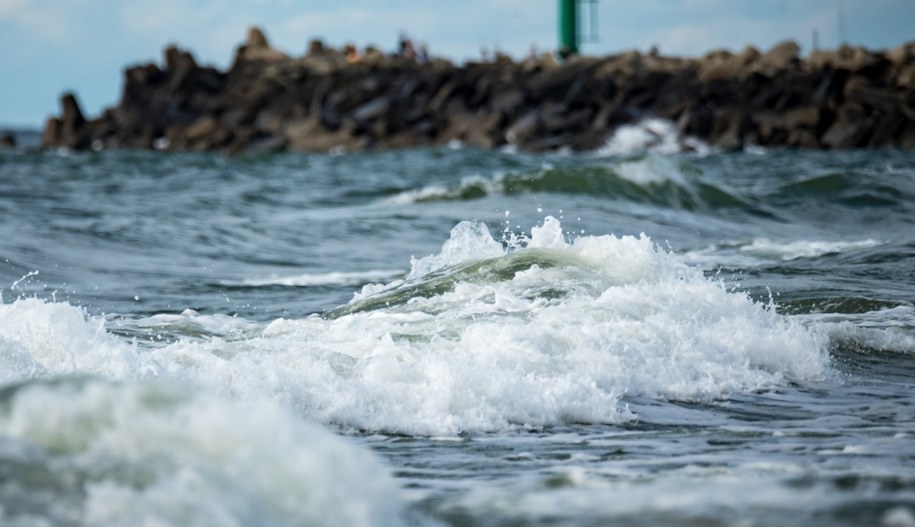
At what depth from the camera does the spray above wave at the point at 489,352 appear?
4727 millimetres

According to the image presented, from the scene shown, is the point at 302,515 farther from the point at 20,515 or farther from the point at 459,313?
the point at 459,313

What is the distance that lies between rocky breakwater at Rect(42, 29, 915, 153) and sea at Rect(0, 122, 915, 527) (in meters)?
Answer: 22.7

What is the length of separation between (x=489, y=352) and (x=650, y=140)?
30.2m

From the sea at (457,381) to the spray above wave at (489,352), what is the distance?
14mm

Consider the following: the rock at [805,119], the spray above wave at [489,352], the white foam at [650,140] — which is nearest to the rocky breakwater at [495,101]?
the rock at [805,119]

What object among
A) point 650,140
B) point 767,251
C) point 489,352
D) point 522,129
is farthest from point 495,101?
point 489,352

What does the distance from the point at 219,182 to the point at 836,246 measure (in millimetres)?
12517

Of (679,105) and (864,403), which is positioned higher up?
(679,105)

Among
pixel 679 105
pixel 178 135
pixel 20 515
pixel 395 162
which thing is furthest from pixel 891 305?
pixel 178 135

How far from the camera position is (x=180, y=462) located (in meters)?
3.05

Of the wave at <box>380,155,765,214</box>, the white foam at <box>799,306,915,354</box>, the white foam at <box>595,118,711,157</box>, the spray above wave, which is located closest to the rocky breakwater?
the white foam at <box>595,118,711,157</box>

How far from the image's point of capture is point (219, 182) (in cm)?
2109

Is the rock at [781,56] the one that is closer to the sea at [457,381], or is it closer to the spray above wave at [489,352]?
the sea at [457,381]

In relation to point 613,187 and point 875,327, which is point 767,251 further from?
point 613,187
